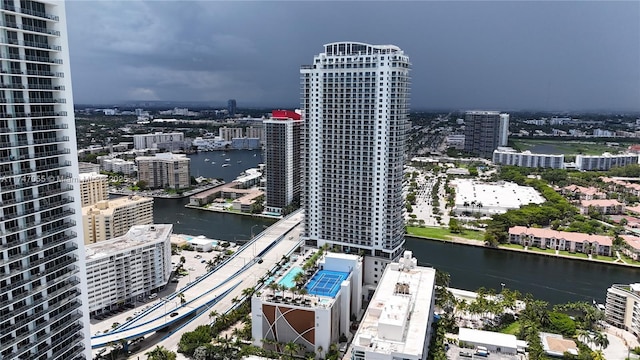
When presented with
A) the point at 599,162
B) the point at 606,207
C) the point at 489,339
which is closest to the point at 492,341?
the point at 489,339

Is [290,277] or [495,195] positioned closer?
[290,277]

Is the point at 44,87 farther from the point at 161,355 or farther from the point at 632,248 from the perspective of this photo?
the point at 632,248

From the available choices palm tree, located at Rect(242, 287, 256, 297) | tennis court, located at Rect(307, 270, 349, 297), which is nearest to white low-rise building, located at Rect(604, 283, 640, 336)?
tennis court, located at Rect(307, 270, 349, 297)

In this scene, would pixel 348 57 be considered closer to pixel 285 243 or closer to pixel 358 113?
pixel 358 113

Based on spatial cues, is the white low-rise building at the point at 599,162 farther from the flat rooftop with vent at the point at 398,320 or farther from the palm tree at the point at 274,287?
the palm tree at the point at 274,287

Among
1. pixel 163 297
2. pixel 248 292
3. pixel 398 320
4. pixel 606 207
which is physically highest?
pixel 398 320
